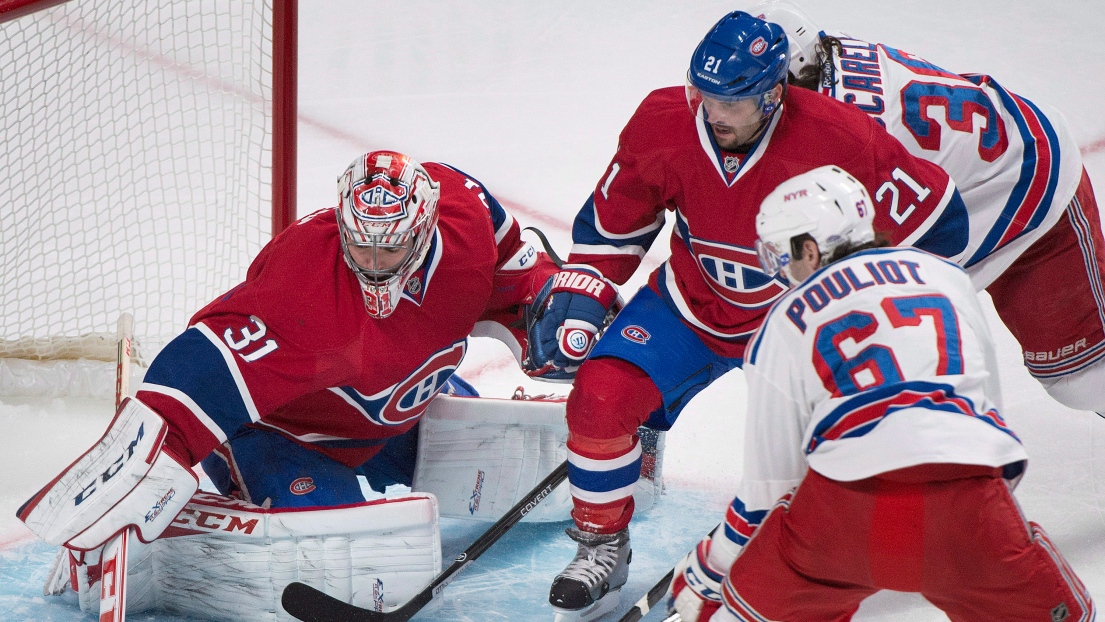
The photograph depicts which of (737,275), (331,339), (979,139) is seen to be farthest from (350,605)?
(979,139)

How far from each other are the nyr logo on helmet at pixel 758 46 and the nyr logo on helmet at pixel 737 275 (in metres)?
0.42

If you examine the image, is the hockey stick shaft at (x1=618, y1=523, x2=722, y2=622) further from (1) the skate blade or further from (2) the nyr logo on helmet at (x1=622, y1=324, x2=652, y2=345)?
(2) the nyr logo on helmet at (x1=622, y1=324, x2=652, y2=345)

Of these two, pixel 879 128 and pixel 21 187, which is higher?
pixel 879 128

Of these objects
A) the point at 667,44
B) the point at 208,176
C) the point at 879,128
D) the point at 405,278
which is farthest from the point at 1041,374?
the point at 667,44

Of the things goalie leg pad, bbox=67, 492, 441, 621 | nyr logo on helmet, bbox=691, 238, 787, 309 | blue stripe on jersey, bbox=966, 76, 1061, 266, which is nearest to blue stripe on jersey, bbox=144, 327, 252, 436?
goalie leg pad, bbox=67, 492, 441, 621

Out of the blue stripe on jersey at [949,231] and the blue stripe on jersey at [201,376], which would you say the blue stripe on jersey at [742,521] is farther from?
the blue stripe on jersey at [201,376]

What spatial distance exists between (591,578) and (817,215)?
103 cm

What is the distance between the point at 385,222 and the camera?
90.6 inches

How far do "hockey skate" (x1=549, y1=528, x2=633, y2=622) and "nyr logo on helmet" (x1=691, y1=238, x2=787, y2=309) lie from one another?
1.94 ft

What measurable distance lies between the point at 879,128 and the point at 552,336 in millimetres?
835

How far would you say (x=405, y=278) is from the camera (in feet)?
8.00

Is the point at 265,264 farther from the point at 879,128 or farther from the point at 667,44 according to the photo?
the point at 667,44

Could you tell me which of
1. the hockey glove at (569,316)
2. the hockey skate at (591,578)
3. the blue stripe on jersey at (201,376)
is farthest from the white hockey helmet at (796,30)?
the blue stripe on jersey at (201,376)

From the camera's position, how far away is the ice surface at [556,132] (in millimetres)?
2801
